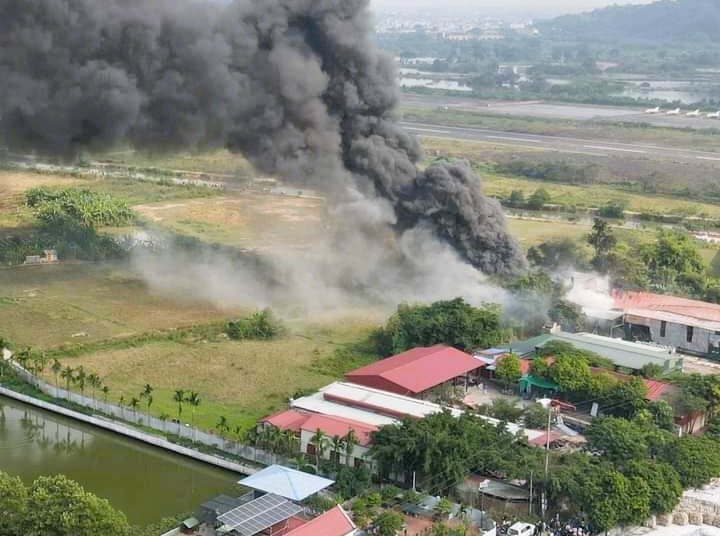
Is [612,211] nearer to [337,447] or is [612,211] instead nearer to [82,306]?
[82,306]

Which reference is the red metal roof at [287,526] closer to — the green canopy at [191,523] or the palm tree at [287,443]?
the green canopy at [191,523]

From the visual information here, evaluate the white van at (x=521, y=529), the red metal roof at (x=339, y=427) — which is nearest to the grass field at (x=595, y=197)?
the red metal roof at (x=339, y=427)

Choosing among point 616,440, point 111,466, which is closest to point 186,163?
point 111,466

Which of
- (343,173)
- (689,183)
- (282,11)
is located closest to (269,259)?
(343,173)

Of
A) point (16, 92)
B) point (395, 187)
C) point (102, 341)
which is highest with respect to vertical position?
point (16, 92)

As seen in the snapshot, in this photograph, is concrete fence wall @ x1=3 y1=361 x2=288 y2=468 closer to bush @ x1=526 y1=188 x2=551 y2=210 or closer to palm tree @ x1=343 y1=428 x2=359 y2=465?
palm tree @ x1=343 y1=428 x2=359 y2=465

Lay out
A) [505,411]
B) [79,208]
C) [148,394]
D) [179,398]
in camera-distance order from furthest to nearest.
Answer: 1. [79,208]
2. [148,394]
3. [179,398]
4. [505,411]

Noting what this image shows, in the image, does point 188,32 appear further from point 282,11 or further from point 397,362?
point 397,362
